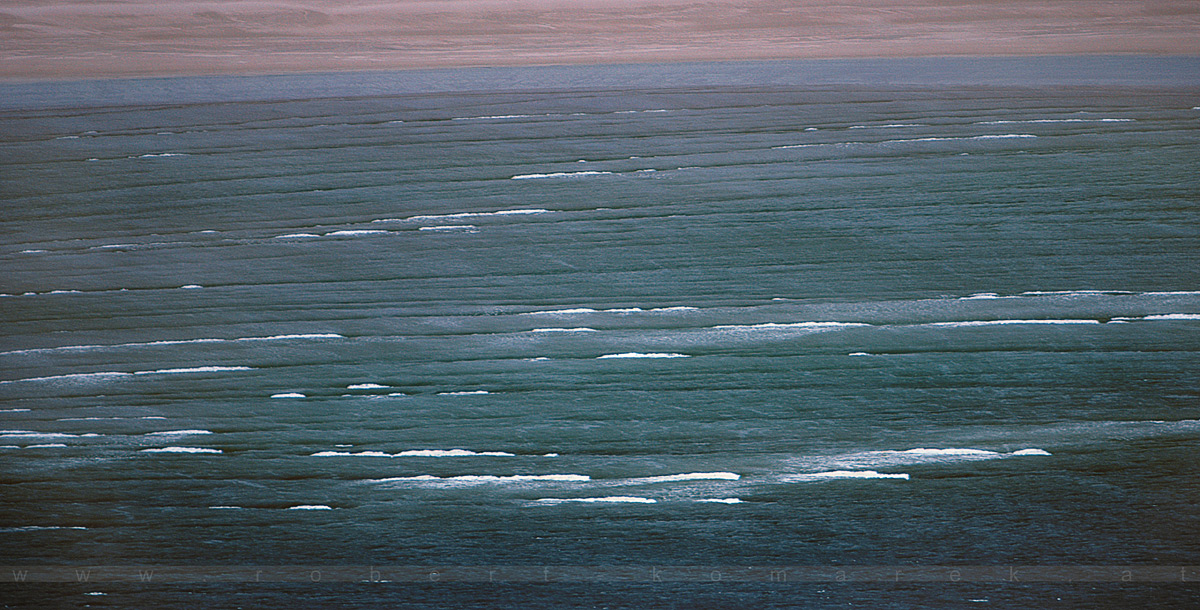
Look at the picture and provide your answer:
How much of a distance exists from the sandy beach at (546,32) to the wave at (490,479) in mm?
377

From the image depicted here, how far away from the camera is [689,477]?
472 millimetres

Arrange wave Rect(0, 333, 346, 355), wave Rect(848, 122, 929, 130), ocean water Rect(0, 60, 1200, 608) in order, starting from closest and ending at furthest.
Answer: ocean water Rect(0, 60, 1200, 608)
wave Rect(0, 333, 346, 355)
wave Rect(848, 122, 929, 130)

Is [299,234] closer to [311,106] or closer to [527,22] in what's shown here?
[311,106]

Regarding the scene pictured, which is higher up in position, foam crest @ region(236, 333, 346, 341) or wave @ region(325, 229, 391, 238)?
wave @ region(325, 229, 391, 238)

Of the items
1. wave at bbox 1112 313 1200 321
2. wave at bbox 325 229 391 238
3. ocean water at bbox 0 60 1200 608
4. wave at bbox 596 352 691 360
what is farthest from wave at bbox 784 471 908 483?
wave at bbox 325 229 391 238

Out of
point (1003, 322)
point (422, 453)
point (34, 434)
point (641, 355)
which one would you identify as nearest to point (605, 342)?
point (641, 355)

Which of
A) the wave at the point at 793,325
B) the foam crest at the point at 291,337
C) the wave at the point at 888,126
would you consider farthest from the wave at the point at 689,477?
→ the wave at the point at 888,126

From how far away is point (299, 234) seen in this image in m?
0.61

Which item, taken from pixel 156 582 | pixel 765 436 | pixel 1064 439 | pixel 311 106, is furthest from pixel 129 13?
pixel 1064 439

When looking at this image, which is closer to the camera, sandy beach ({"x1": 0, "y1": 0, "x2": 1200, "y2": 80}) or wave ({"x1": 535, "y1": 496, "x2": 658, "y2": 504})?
wave ({"x1": 535, "y1": 496, "x2": 658, "y2": 504})

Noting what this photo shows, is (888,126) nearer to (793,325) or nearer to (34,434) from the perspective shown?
(793,325)

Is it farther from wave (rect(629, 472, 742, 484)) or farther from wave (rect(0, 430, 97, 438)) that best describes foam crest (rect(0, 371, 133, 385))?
wave (rect(629, 472, 742, 484))

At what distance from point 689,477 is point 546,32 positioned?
0.42m

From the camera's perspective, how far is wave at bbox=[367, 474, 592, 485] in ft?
1.58
